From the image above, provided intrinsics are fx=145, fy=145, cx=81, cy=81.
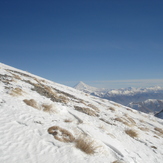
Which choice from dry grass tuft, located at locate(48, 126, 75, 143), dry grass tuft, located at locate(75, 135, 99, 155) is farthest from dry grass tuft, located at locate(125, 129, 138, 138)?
dry grass tuft, located at locate(48, 126, 75, 143)

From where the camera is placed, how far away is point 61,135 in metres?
7.34

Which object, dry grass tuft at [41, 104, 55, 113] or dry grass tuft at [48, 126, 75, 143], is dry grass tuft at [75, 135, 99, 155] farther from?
dry grass tuft at [41, 104, 55, 113]

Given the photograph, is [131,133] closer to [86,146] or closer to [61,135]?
[86,146]

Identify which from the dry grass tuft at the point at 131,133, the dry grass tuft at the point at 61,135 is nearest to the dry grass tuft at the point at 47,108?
the dry grass tuft at the point at 61,135

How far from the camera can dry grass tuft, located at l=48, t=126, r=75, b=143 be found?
275 inches

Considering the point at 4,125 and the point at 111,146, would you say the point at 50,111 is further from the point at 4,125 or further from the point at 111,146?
the point at 111,146

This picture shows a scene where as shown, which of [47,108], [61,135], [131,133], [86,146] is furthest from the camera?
[131,133]

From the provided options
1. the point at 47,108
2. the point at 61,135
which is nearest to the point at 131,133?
the point at 61,135

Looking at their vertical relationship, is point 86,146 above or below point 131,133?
above

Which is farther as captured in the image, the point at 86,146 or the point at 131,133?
the point at 131,133

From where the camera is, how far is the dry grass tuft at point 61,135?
6.99 metres

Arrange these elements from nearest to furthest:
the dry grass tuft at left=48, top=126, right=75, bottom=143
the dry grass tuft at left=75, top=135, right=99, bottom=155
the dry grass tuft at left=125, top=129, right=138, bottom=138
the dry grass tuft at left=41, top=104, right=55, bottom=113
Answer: the dry grass tuft at left=75, top=135, right=99, bottom=155 → the dry grass tuft at left=48, top=126, right=75, bottom=143 → the dry grass tuft at left=41, top=104, right=55, bottom=113 → the dry grass tuft at left=125, top=129, right=138, bottom=138

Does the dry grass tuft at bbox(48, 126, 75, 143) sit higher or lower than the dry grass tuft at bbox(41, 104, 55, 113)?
lower

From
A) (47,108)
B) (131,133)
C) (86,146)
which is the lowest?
(131,133)
